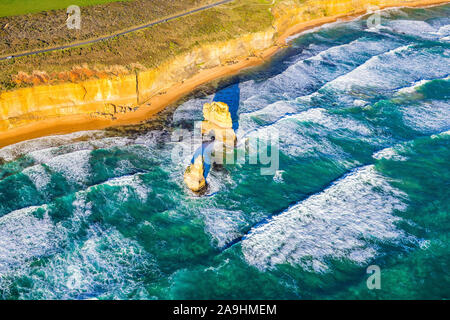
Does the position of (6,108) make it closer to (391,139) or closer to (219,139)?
(219,139)

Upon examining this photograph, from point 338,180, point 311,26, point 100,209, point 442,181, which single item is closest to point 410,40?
point 311,26

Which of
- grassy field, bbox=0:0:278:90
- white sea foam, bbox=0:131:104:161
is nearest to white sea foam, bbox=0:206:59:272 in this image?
white sea foam, bbox=0:131:104:161

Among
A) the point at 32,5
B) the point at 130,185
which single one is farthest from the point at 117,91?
the point at 32,5

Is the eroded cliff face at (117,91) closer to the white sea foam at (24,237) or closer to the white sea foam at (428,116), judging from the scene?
the white sea foam at (24,237)

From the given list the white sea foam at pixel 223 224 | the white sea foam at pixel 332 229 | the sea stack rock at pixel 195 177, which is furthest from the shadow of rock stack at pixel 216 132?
the white sea foam at pixel 332 229

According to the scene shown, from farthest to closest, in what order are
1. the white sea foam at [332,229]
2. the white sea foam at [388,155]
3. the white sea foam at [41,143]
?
1. the white sea foam at [388,155]
2. the white sea foam at [41,143]
3. the white sea foam at [332,229]
